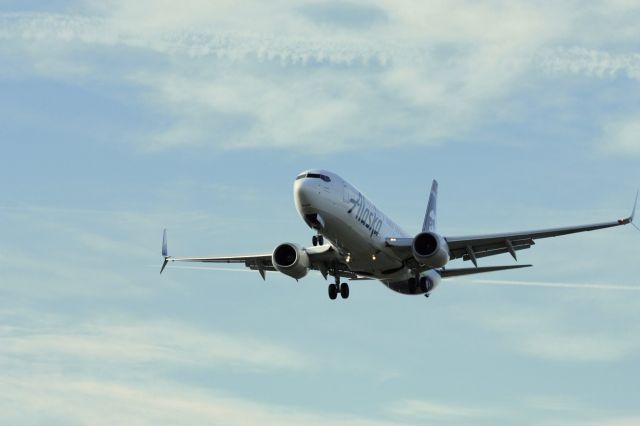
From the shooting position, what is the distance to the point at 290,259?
62562 mm

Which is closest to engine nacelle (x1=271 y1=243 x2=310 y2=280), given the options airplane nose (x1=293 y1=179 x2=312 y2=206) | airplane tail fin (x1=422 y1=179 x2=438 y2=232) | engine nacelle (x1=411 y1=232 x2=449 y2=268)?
engine nacelle (x1=411 y1=232 x2=449 y2=268)

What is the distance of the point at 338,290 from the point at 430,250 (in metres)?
7.45

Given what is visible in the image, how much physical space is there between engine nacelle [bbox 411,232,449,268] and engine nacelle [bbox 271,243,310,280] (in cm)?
654

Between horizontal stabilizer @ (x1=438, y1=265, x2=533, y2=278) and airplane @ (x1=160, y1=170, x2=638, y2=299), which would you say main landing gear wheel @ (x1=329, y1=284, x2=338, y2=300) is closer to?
airplane @ (x1=160, y1=170, x2=638, y2=299)

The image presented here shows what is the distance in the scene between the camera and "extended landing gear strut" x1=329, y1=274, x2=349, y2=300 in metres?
64.0

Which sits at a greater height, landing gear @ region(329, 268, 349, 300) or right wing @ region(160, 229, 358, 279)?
right wing @ region(160, 229, 358, 279)

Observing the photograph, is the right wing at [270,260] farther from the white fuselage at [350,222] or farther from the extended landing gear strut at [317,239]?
the extended landing gear strut at [317,239]

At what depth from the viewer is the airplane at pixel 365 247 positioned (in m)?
56.6

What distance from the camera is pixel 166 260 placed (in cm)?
6844

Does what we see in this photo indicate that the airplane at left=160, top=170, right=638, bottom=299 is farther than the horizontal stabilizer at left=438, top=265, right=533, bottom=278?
No

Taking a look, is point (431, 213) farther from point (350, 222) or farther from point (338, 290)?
point (350, 222)

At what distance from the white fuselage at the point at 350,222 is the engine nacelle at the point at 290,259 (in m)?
2.71

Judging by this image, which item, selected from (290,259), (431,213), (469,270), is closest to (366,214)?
(290,259)

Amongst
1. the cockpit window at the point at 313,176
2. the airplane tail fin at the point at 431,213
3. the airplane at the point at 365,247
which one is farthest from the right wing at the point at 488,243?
Result: the airplane tail fin at the point at 431,213
